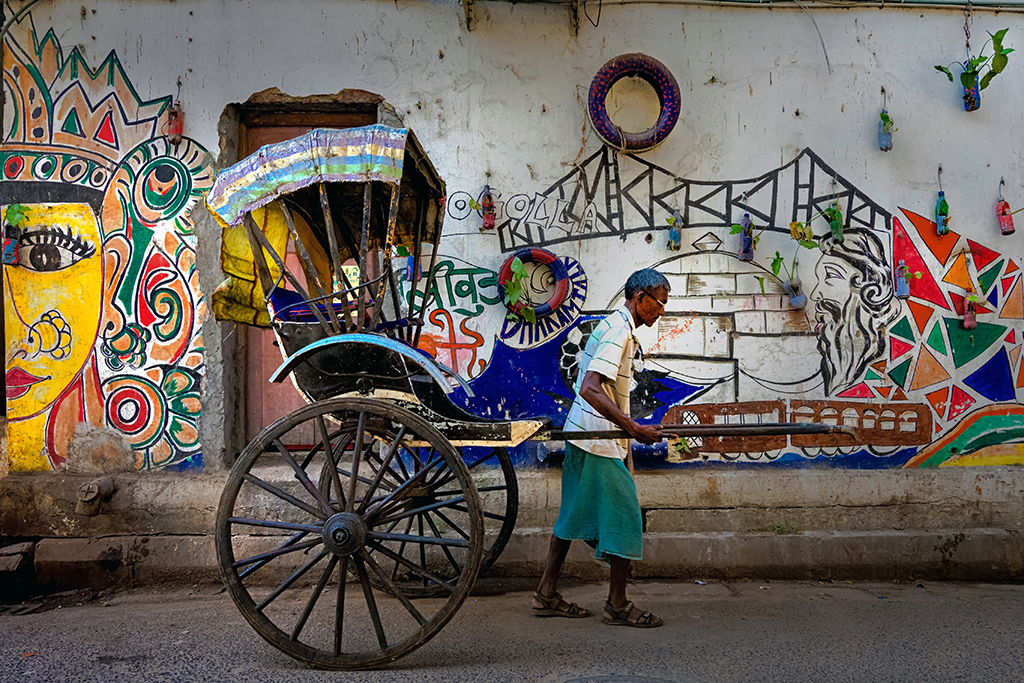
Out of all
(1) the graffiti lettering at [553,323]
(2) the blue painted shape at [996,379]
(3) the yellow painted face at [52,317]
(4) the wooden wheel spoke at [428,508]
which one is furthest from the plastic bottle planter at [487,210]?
(2) the blue painted shape at [996,379]

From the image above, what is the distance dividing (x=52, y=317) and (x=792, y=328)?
4944mm

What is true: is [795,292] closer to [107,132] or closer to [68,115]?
[107,132]

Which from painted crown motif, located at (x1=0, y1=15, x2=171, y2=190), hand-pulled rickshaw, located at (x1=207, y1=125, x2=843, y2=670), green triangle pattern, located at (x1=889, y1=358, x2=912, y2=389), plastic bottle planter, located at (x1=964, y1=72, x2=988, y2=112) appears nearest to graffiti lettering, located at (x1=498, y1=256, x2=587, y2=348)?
hand-pulled rickshaw, located at (x1=207, y1=125, x2=843, y2=670)

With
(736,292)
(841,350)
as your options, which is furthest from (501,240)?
(841,350)

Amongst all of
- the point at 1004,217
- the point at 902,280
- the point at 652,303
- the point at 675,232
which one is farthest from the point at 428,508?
the point at 1004,217

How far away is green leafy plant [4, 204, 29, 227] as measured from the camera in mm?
4234

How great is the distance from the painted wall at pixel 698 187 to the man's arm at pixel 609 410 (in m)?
1.32

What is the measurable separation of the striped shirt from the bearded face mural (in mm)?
1979

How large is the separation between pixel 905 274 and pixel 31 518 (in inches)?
236

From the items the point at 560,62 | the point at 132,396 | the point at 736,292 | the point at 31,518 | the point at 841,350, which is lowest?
the point at 31,518

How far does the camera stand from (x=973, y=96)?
14.4 feet

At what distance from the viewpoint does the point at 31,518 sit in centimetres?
418

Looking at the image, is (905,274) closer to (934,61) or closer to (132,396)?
(934,61)

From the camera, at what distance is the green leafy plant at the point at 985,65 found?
4145mm
